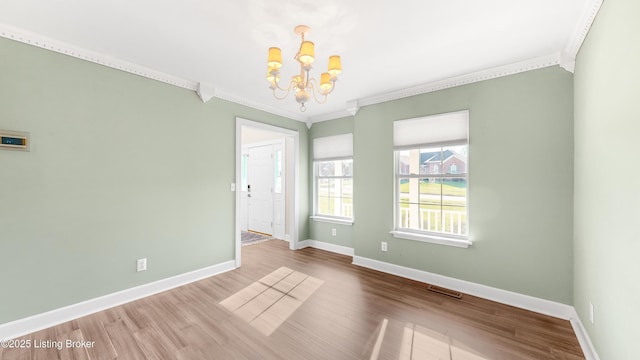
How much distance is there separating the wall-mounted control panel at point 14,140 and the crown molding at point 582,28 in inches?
182

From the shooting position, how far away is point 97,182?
2.58 meters

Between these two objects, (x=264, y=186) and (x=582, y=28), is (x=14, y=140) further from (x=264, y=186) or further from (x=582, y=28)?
(x=582, y=28)

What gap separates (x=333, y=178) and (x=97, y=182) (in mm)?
3426

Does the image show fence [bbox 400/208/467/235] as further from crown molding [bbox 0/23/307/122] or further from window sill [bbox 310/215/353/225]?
crown molding [bbox 0/23/307/122]

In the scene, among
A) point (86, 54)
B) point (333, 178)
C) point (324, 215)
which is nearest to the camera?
point (86, 54)

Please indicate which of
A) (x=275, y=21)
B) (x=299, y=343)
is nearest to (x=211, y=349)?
(x=299, y=343)

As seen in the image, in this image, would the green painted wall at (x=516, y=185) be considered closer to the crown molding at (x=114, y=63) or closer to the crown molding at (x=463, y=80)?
the crown molding at (x=463, y=80)

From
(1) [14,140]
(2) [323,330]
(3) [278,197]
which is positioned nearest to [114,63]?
(1) [14,140]

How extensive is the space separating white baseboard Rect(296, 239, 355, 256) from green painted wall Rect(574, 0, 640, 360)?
115 inches

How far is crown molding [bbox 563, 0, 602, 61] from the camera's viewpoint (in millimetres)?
1780

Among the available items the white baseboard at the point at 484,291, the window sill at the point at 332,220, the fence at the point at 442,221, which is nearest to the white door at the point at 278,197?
the window sill at the point at 332,220

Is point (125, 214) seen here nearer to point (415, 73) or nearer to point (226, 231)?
point (226, 231)

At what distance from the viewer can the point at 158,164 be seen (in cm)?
301

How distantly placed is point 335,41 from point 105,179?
273cm
